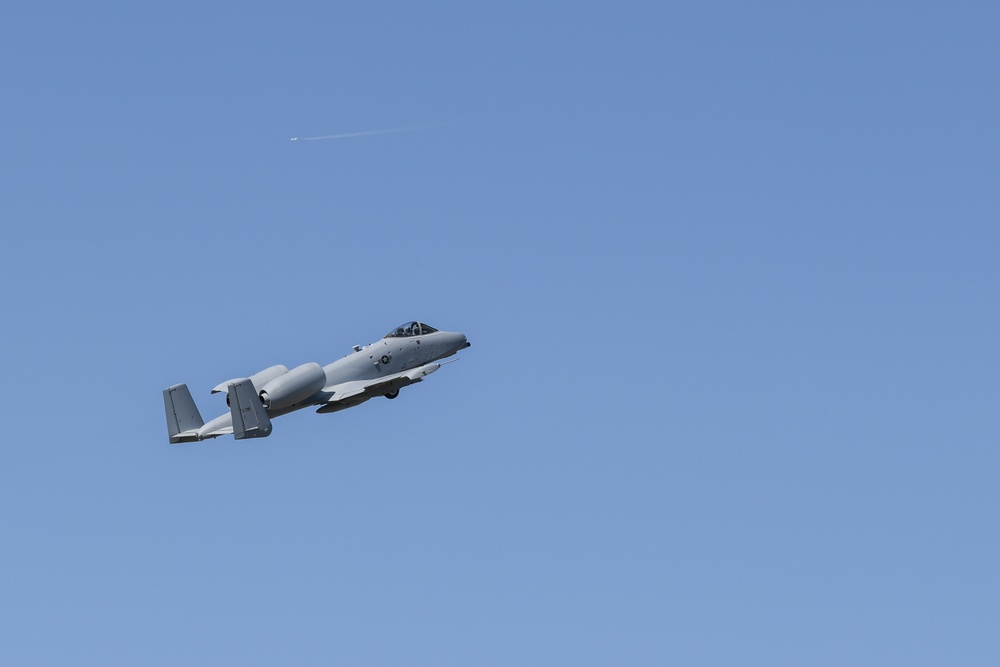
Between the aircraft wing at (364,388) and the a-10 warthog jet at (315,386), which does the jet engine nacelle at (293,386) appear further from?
the aircraft wing at (364,388)

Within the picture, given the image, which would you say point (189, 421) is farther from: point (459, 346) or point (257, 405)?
point (459, 346)

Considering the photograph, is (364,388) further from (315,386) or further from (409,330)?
(409,330)

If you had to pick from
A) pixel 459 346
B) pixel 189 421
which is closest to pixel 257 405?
pixel 189 421

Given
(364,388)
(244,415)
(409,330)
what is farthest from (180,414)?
(409,330)

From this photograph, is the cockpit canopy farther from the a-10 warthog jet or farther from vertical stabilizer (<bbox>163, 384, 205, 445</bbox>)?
vertical stabilizer (<bbox>163, 384, 205, 445</bbox>)

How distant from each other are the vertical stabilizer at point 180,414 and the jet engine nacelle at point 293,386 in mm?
4682

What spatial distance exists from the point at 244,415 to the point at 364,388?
9.26m

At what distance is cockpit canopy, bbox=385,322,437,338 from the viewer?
124m

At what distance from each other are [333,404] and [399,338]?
695cm

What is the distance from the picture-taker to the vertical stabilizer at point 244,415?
11231 cm

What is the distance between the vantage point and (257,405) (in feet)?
370

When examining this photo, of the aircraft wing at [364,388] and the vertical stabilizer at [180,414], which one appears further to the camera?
the aircraft wing at [364,388]

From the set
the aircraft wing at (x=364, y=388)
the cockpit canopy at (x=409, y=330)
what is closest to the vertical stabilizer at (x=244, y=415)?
the aircraft wing at (x=364, y=388)

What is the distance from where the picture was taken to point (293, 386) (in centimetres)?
11569
